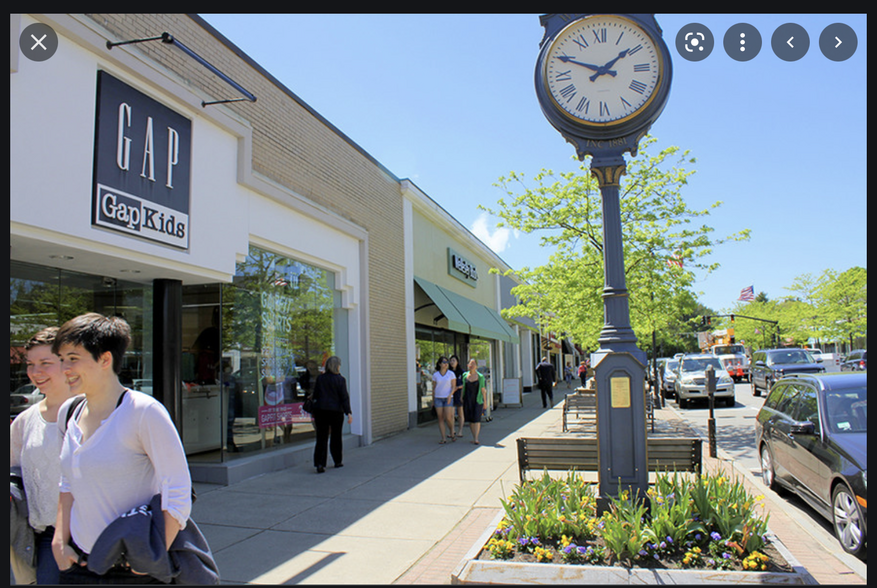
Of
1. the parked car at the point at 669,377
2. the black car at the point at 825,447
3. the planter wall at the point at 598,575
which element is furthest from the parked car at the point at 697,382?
the planter wall at the point at 598,575

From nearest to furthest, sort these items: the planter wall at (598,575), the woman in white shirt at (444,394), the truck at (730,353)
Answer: the planter wall at (598,575) → the woman in white shirt at (444,394) → the truck at (730,353)

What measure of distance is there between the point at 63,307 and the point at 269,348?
10.9ft

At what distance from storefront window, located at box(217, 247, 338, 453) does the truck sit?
733 inches

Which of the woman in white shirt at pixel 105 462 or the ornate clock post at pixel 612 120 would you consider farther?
the ornate clock post at pixel 612 120

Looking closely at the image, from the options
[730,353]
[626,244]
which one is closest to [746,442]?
[626,244]

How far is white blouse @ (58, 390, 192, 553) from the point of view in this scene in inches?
103

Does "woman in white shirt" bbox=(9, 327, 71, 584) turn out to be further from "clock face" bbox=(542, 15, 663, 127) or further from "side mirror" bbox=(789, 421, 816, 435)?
"side mirror" bbox=(789, 421, 816, 435)

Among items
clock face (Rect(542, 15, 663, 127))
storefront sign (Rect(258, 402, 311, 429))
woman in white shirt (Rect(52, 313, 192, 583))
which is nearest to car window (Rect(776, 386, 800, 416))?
clock face (Rect(542, 15, 663, 127))

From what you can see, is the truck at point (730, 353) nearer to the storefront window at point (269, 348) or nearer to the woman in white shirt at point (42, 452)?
the storefront window at point (269, 348)

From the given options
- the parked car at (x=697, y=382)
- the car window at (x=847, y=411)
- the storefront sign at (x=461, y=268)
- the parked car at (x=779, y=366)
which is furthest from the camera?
the parked car at (x=779, y=366)

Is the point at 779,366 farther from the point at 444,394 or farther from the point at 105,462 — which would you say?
the point at 105,462

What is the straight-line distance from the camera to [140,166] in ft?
22.3

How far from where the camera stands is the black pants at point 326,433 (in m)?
9.34

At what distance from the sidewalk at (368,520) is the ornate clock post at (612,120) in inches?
64.5
